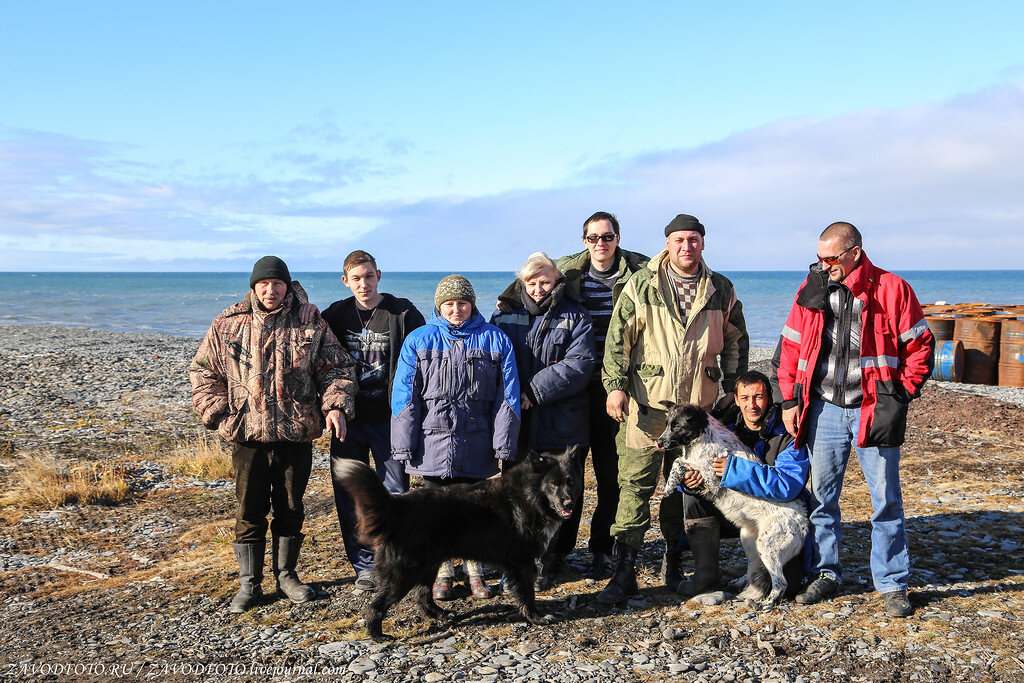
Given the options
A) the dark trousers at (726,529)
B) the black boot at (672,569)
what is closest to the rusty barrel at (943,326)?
the dark trousers at (726,529)

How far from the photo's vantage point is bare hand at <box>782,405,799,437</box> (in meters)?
4.39

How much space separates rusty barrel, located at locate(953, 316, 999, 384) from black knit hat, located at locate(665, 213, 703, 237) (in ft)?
38.7

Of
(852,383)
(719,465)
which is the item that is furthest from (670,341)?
(852,383)

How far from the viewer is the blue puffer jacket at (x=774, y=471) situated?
427cm

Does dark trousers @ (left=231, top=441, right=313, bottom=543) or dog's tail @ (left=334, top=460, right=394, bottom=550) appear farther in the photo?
dark trousers @ (left=231, top=441, right=313, bottom=543)

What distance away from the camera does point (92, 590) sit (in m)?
4.80

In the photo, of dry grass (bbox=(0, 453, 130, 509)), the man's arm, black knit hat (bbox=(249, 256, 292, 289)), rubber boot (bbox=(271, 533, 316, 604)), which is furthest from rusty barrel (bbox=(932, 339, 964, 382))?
dry grass (bbox=(0, 453, 130, 509))

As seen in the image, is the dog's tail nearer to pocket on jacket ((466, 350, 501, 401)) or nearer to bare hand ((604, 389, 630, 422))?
pocket on jacket ((466, 350, 501, 401))

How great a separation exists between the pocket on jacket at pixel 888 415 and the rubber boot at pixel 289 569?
12.0 feet

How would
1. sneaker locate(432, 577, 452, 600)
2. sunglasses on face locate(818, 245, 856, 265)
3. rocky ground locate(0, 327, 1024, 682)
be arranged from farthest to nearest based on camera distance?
sneaker locate(432, 577, 452, 600), sunglasses on face locate(818, 245, 856, 265), rocky ground locate(0, 327, 1024, 682)

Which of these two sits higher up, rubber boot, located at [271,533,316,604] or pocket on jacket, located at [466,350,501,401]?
pocket on jacket, located at [466,350,501,401]

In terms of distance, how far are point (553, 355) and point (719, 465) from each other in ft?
4.31

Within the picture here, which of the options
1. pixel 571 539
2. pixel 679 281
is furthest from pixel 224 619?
pixel 679 281

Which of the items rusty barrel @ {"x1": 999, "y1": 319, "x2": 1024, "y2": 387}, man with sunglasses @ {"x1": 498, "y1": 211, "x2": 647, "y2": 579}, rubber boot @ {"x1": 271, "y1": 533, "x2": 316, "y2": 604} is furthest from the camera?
rusty barrel @ {"x1": 999, "y1": 319, "x2": 1024, "y2": 387}
